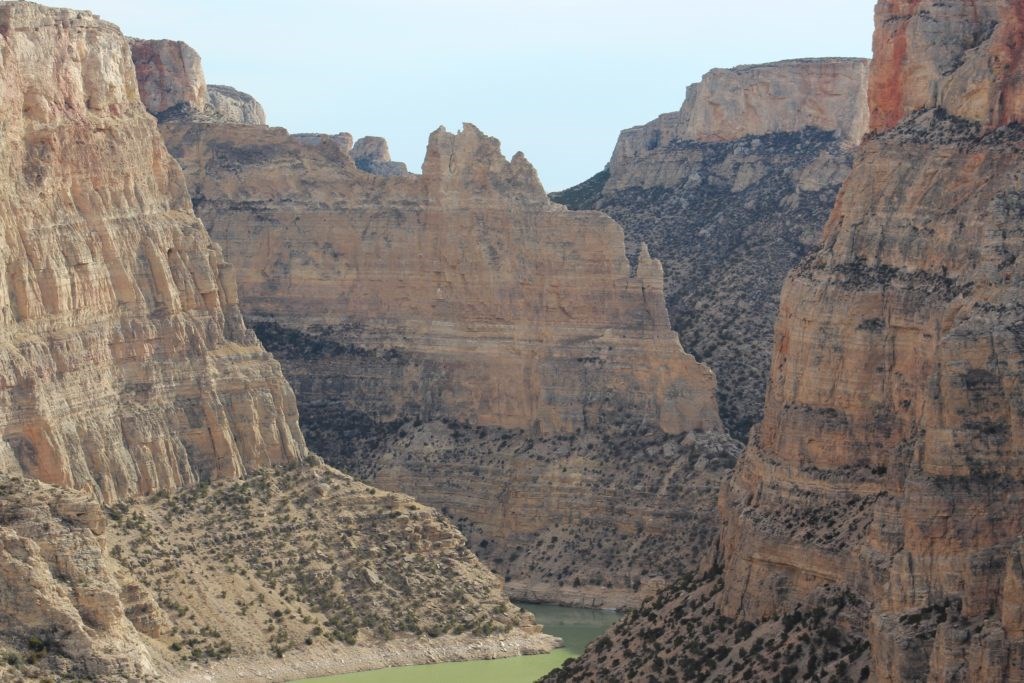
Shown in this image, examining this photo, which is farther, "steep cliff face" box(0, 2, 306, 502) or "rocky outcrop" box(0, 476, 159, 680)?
"steep cliff face" box(0, 2, 306, 502)

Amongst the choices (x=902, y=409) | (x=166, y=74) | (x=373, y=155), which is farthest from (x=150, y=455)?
(x=373, y=155)

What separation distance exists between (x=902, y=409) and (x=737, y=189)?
190 feet

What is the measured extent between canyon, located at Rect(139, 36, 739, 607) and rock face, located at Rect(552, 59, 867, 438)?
595 cm

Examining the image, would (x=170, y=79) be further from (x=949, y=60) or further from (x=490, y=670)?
(x=949, y=60)

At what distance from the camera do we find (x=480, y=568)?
3942 inches

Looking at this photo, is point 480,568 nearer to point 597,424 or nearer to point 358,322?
point 597,424

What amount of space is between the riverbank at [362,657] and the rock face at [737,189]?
78.5 feet

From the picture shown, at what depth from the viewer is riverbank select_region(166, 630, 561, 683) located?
87750mm

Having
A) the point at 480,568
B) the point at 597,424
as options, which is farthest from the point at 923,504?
the point at 597,424

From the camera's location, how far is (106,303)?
92812mm

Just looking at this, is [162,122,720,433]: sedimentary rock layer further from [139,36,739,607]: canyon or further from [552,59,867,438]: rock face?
[552,59,867,438]: rock face

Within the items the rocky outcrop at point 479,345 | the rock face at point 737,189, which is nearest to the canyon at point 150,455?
the rocky outcrop at point 479,345

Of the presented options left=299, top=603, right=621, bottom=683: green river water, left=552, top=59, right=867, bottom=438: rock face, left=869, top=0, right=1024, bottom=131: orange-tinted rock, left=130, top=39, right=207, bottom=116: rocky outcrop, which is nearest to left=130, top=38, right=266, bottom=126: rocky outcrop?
left=130, top=39, right=207, bottom=116: rocky outcrop

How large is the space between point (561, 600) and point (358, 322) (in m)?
18.6
